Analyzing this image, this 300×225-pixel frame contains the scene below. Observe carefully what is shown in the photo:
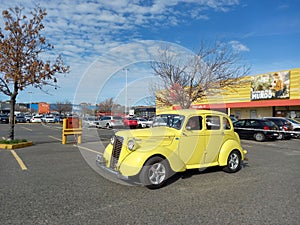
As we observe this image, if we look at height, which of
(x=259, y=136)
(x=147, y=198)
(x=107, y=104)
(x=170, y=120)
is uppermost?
(x=107, y=104)

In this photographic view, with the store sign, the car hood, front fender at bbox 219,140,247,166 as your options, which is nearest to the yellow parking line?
the car hood

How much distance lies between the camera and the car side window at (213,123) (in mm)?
6761

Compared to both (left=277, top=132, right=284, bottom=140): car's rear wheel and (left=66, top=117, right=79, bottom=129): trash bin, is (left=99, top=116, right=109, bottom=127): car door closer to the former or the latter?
(left=66, top=117, right=79, bottom=129): trash bin

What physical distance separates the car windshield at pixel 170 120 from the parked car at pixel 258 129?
35.9 ft

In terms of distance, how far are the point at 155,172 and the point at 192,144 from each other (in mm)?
1328

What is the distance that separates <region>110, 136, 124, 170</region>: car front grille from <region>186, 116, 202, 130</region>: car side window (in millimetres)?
1760

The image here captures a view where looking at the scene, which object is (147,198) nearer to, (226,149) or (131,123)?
(226,149)

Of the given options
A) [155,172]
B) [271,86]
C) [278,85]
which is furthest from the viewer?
[271,86]

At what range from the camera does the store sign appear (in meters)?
29.5

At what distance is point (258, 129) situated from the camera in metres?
16.0

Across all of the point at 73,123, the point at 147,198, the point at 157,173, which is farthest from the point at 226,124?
the point at 73,123

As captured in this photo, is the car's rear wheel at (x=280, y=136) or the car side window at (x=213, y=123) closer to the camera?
the car side window at (x=213, y=123)

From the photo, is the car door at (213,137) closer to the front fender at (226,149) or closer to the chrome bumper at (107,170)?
the front fender at (226,149)

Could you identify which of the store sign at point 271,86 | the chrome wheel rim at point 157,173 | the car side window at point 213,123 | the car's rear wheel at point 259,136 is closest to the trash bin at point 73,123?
the car side window at point 213,123
